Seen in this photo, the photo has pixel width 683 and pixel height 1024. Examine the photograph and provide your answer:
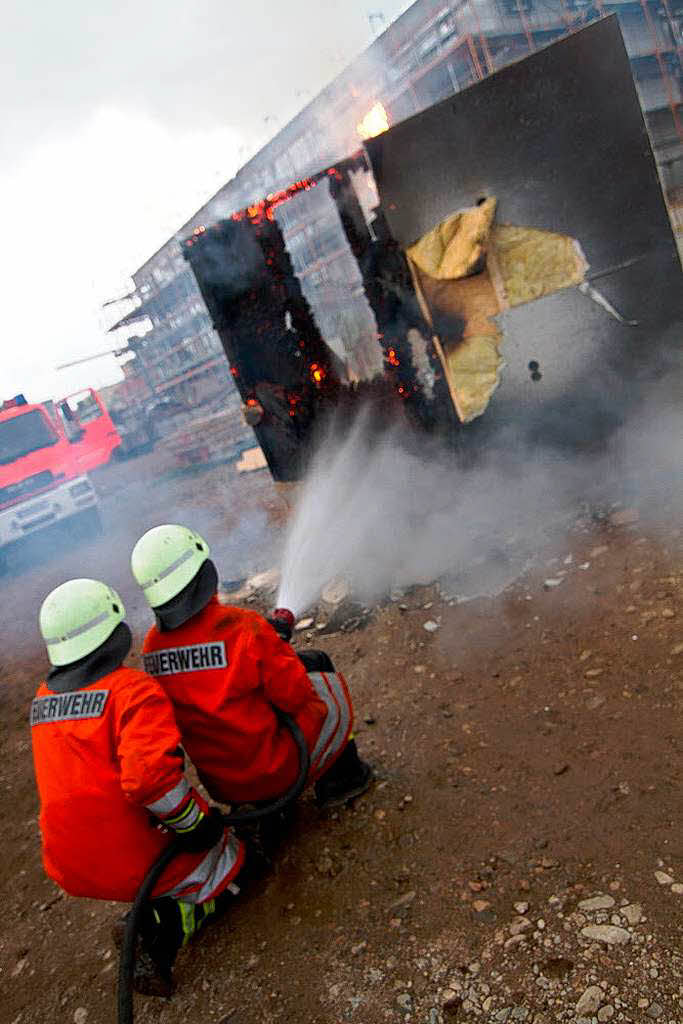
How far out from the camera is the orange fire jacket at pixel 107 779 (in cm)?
234

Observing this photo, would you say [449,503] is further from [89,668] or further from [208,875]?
[89,668]

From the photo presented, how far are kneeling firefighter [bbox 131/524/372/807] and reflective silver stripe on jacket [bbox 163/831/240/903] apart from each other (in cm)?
23

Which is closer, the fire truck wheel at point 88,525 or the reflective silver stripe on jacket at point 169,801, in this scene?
the reflective silver stripe on jacket at point 169,801

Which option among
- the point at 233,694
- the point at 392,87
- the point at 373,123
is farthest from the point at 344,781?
the point at 392,87

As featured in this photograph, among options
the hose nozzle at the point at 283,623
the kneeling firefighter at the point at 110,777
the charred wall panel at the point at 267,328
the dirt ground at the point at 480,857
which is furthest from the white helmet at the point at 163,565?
the charred wall panel at the point at 267,328

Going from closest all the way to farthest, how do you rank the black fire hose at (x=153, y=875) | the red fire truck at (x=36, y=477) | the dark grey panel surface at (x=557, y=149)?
the black fire hose at (x=153, y=875) < the dark grey panel surface at (x=557, y=149) < the red fire truck at (x=36, y=477)

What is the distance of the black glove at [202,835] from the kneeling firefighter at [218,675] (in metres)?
0.27

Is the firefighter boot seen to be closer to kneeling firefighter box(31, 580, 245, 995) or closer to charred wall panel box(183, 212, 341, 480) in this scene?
kneeling firefighter box(31, 580, 245, 995)

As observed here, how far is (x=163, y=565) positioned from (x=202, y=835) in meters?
1.10

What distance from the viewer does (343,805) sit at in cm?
324

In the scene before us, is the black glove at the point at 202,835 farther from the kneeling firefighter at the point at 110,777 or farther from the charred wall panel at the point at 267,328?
the charred wall panel at the point at 267,328

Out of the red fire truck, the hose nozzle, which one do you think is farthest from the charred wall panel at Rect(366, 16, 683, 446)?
the red fire truck

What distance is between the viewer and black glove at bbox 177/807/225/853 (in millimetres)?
2561

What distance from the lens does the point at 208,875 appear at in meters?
2.75
